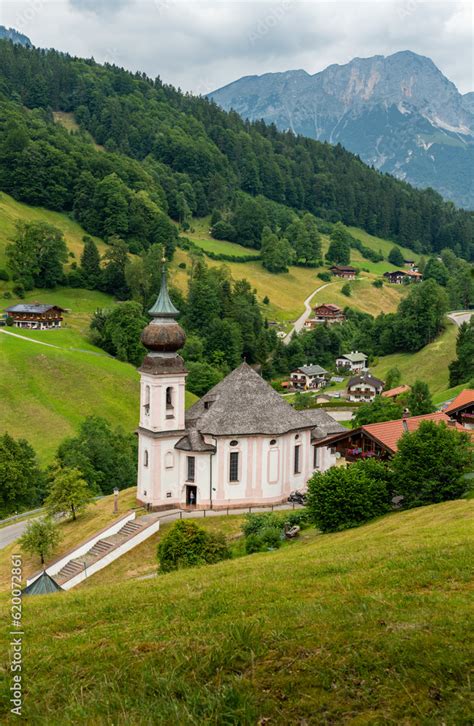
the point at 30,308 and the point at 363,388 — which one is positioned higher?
the point at 30,308

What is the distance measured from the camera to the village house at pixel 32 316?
94625 mm

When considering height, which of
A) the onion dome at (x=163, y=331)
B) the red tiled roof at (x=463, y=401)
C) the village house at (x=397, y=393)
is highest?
the onion dome at (x=163, y=331)

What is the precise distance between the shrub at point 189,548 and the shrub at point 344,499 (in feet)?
16.5

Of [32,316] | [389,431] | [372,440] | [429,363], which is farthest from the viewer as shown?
[429,363]

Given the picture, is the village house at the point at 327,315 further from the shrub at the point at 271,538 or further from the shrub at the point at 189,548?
the shrub at the point at 189,548

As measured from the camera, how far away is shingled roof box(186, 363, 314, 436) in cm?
4366

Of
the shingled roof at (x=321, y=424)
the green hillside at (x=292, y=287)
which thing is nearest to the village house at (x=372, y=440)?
the shingled roof at (x=321, y=424)

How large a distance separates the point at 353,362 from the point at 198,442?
253 feet

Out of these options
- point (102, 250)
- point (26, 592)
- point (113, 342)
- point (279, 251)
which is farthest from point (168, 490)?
point (279, 251)

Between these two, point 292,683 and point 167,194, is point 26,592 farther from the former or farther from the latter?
point 167,194

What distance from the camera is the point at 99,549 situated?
39.0 m

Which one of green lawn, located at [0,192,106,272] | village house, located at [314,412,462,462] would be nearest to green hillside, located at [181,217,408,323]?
green lawn, located at [0,192,106,272]

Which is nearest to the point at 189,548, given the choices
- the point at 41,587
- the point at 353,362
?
the point at 41,587

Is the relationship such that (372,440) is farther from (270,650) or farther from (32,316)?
(32,316)
